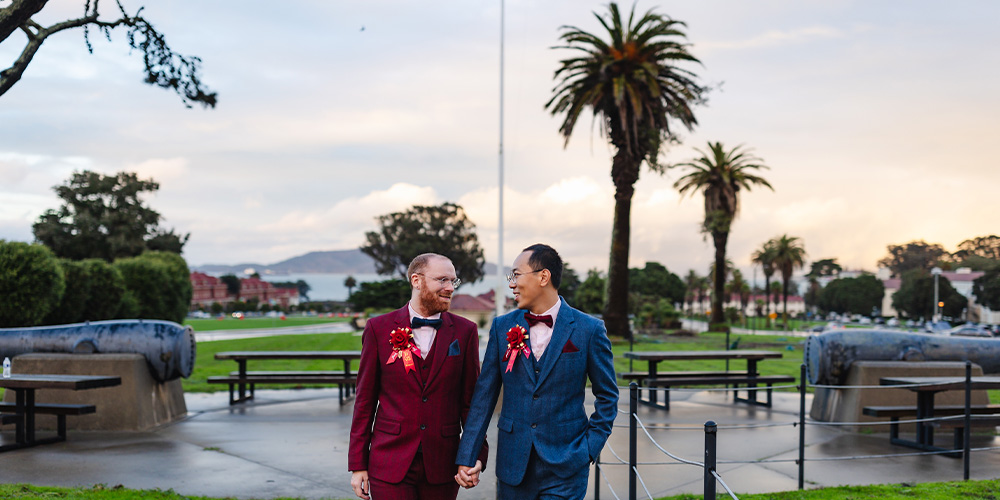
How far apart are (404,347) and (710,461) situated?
1442 millimetres

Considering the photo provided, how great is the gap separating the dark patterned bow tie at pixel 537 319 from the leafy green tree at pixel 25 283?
73.4ft

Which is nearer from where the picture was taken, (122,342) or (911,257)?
(122,342)

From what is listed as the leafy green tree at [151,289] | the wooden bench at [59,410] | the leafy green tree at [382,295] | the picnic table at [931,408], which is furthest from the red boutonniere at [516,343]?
the leafy green tree at [382,295]

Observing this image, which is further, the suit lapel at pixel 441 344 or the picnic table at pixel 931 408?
the picnic table at pixel 931 408

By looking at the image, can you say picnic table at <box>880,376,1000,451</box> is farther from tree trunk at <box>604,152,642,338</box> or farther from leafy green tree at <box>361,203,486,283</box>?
leafy green tree at <box>361,203,486,283</box>

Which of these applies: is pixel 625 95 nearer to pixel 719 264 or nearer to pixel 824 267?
pixel 719 264

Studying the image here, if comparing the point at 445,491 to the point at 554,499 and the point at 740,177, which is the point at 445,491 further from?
the point at 740,177

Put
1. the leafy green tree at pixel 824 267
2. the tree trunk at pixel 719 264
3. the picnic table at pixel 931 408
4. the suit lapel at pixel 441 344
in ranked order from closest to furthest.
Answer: the suit lapel at pixel 441 344 → the picnic table at pixel 931 408 → the tree trunk at pixel 719 264 → the leafy green tree at pixel 824 267

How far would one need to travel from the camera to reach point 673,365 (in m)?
19.2

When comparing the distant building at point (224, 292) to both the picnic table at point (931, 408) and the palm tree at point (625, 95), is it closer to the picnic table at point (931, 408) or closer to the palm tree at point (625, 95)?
the palm tree at point (625, 95)

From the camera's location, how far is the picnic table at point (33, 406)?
8203mm

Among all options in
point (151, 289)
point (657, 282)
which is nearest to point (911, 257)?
point (657, 282)

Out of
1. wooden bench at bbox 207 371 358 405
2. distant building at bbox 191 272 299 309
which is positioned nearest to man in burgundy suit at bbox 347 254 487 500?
wooden bench at bbox 207 371 358 405

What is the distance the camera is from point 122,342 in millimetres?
9844
